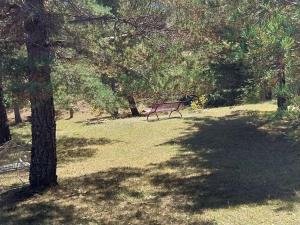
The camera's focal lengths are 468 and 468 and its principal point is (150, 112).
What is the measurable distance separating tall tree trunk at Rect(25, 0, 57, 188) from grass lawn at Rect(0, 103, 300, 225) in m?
0.49

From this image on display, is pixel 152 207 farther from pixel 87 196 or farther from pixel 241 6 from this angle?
pixel 241 6

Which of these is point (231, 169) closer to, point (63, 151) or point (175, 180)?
→ point (175, 180)

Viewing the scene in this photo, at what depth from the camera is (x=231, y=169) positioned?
1125 centimetres

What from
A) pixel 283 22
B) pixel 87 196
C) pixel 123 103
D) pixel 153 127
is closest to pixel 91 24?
pixel 123 103

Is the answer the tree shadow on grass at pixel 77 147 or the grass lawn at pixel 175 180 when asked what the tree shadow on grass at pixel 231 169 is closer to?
the grass lawn at pixel 175 180

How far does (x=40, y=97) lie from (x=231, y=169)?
5.00m

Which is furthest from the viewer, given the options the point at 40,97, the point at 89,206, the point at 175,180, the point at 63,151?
the point at 63,151

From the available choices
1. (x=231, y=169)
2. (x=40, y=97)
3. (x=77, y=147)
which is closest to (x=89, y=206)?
(x=40, y=97)

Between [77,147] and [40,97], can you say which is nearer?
[40,97]

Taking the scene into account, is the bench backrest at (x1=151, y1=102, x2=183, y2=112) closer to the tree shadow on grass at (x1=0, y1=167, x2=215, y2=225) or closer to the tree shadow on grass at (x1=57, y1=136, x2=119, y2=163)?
the tree shadow on grass at (x1=57, y1=136, x2=119, y2=163)

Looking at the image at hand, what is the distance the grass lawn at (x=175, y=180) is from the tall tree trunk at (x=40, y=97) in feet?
1.61

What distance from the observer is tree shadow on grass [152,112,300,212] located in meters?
9.14

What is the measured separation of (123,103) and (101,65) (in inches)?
89.8

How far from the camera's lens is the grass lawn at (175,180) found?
329 inches
